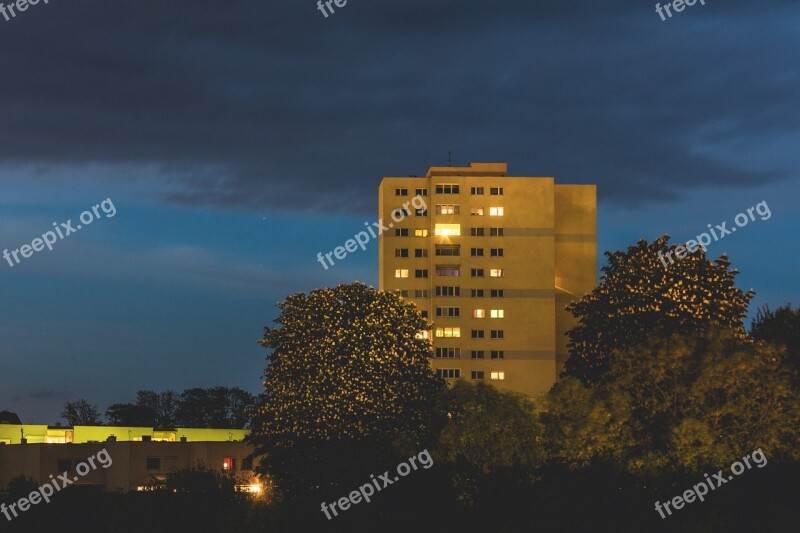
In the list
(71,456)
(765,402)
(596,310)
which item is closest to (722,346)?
(765,402)

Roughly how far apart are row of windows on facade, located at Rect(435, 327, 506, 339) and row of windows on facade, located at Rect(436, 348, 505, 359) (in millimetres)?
1720

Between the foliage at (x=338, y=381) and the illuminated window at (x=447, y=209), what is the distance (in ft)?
245

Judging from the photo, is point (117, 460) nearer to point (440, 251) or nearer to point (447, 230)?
point (440, 251)

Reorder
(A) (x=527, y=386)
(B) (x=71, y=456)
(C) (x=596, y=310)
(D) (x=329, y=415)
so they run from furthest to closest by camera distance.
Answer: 1. (A) (x=527, y=386)
2. (B) (x=71, y=456)
3. (C) (x=596, y=310)
4. (D) (x=329, y=415)

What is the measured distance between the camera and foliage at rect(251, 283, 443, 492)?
7656 centimetres

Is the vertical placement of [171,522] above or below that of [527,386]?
below

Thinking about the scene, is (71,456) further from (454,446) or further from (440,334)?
(454,446)

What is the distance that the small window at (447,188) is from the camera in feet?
521

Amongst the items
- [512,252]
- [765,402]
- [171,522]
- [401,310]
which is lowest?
[171,522]

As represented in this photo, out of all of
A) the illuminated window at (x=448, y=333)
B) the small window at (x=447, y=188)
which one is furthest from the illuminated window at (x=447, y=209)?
the illuminated window at (x=448, y=333)

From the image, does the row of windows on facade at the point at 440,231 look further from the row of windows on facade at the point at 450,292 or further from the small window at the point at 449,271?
the row of windows on facade at the point at 450,292

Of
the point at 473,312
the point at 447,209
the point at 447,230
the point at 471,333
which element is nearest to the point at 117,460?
the point at 471,333

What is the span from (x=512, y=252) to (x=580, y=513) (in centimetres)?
10759

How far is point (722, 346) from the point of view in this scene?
6059 centimetres
